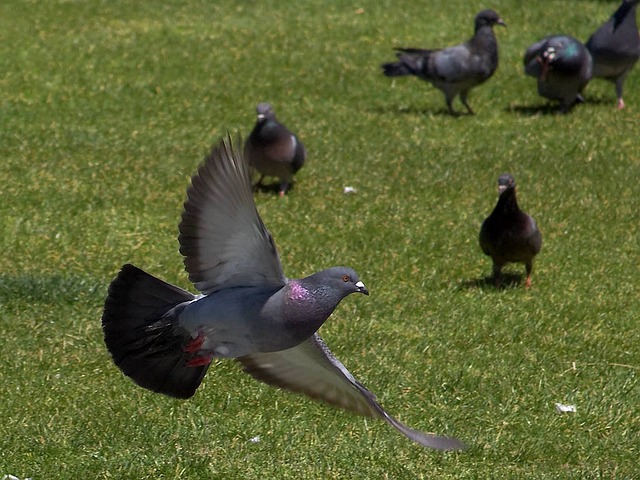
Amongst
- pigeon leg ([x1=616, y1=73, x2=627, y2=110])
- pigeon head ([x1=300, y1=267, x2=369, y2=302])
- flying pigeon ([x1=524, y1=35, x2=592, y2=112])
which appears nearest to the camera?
pigeon head ([x1=300, y1=267, x2=369, y2=302])

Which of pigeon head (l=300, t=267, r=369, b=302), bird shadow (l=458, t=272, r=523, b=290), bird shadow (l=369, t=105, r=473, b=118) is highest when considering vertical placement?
pigeon head (l=300, t=267, r=369, b=302)

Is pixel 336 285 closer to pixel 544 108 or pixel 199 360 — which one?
pixel 199 360

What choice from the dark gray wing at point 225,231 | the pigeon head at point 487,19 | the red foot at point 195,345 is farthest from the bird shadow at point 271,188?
the dark gray wing at point 225,231

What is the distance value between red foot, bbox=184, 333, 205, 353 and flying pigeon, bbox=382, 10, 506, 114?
8.37 m

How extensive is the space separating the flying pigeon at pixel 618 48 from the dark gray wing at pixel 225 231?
9320mm

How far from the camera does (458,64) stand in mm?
13000

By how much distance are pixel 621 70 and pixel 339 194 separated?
4.44 m

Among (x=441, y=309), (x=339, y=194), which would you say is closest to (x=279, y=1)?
(x=339, y=194)

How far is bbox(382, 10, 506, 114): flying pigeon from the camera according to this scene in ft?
42.8

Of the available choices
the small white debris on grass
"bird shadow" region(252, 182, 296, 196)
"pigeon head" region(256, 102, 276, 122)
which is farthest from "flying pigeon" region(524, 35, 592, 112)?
the small white debris on grass

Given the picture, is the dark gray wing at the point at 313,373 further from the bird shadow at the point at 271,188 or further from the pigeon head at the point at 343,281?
the bird shadow at the point at 271,188

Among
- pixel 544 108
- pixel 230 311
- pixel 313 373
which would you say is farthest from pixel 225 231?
pixel 544 108

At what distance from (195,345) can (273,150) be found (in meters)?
5.61

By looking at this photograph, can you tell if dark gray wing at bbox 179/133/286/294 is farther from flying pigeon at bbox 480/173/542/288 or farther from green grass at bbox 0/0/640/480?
flying pigeon at bbox 480/173/542/288
